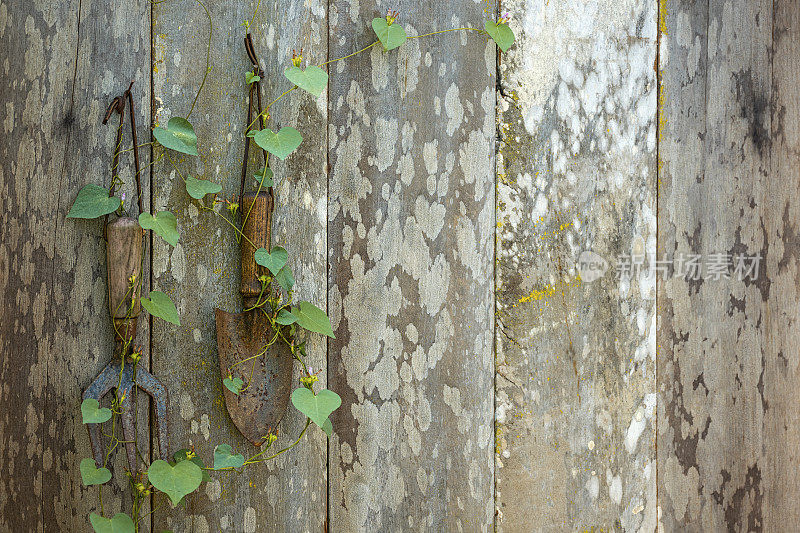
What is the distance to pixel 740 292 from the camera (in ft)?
3.00

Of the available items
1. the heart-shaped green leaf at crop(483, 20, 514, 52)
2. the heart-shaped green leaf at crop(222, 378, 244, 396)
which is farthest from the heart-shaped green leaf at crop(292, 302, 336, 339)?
the heart-shaped green leaf at crop(483, 20, 514, 52)

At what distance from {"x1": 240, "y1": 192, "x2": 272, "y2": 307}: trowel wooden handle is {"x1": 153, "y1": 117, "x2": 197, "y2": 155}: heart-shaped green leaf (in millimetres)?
101

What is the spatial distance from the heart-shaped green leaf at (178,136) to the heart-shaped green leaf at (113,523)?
505 mm

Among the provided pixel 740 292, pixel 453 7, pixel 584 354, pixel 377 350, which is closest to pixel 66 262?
pixel 377 350

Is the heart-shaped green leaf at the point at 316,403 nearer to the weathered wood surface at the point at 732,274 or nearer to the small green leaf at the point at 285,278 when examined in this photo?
the small green leaf at the point at 285,278

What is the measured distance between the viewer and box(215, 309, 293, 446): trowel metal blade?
78 centimetres

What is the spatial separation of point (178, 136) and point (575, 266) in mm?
636

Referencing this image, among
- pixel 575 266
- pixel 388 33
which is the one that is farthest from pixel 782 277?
pixel 388 33

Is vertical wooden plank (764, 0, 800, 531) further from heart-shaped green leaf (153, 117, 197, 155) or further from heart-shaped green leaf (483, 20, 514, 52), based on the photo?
heart-shaped green leaf (153, 117, 197, 155)

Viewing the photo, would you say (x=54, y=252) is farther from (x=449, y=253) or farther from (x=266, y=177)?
(x=449, y=253)

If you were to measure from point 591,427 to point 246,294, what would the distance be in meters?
0.59

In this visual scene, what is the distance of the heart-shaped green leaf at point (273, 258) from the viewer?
2.43 ft

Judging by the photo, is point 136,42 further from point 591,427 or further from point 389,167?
point 591,427

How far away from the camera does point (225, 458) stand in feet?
A: 2.47
